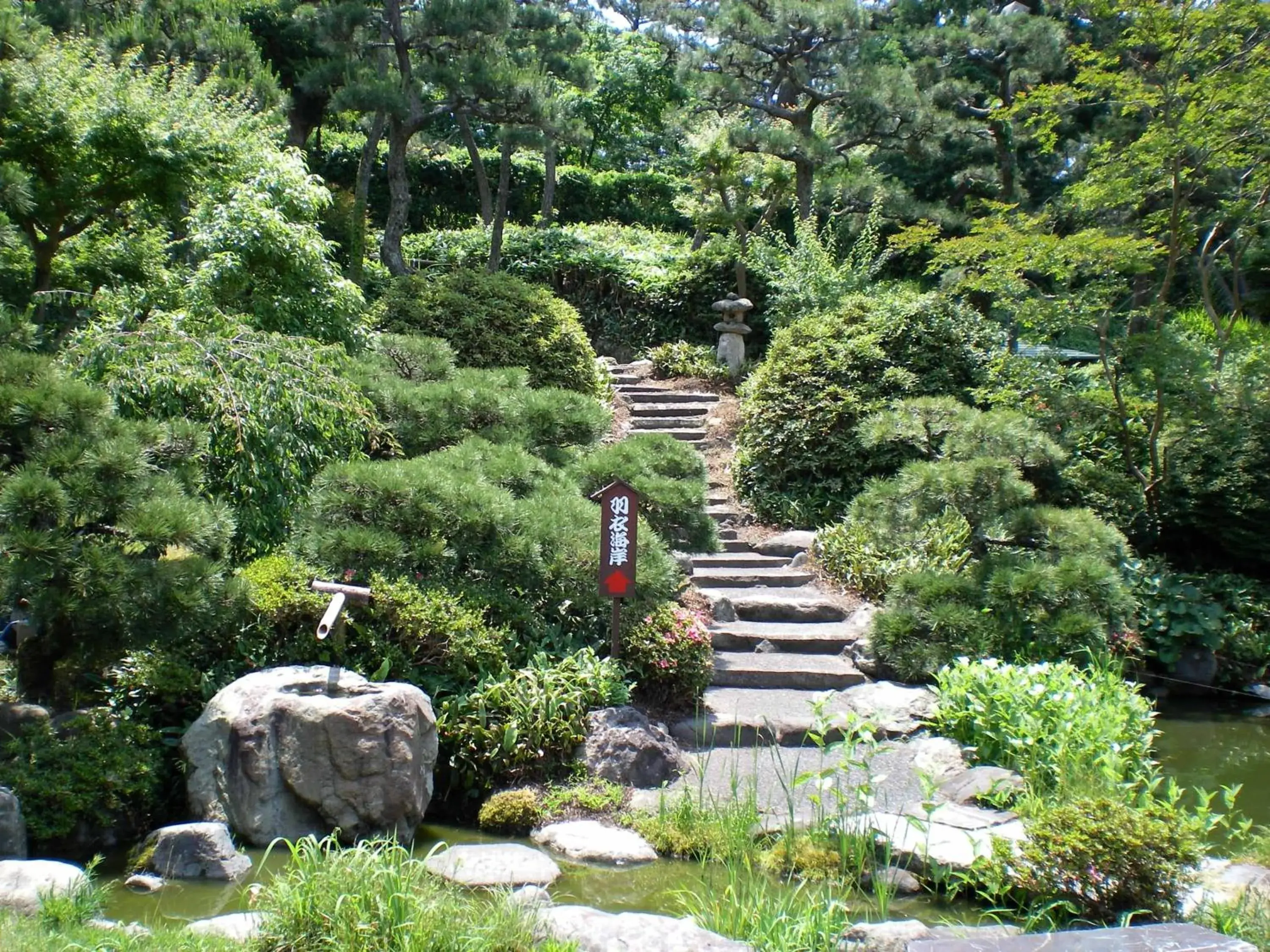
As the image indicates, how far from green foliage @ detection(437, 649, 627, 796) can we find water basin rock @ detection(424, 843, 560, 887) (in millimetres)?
698

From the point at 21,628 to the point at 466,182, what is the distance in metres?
15.6

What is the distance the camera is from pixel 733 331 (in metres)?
13.1

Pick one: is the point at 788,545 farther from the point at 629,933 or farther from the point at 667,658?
the point at 629,933

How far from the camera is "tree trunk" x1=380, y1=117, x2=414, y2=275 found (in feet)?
40.1

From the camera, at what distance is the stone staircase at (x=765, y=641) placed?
610 cm

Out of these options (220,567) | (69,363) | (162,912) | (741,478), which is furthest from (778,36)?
(162,912)

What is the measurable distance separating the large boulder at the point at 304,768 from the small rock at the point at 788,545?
189 inches

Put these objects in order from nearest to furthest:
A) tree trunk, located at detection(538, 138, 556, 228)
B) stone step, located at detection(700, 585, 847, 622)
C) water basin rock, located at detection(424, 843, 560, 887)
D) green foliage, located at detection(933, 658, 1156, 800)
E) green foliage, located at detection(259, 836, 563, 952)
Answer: green foliage, located at detection(259, 836, 563, 952)
water basin rock, located at detection(424, 843, 560, 887)
green foliage, located at detection(933, 658, 1156, 800)
stone step, located at detection(700, 585, 847, 622)
tree trunk, located at detection(538, 138, 556, 228)

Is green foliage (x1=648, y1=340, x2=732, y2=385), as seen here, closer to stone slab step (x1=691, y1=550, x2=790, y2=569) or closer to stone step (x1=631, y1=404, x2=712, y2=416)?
stone step (x1=631, y1=404, x2=712, y2=416)

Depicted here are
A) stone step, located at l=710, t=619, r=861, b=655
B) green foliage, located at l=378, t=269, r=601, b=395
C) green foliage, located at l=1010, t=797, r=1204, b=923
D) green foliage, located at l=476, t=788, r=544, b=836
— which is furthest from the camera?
green foliage, located at l=378, t=269, r=601, b=395

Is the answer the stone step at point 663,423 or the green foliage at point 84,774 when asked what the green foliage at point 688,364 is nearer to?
the stone step at point 663,423

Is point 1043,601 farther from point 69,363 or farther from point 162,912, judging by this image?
point 69,363

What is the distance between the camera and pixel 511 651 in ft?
18.9

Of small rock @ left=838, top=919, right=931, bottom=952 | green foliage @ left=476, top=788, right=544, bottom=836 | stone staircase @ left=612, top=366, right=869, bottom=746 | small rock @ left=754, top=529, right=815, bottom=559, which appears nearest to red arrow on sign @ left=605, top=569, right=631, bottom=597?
stone staircase @ left=612, top=366, right=869, bottom=746
